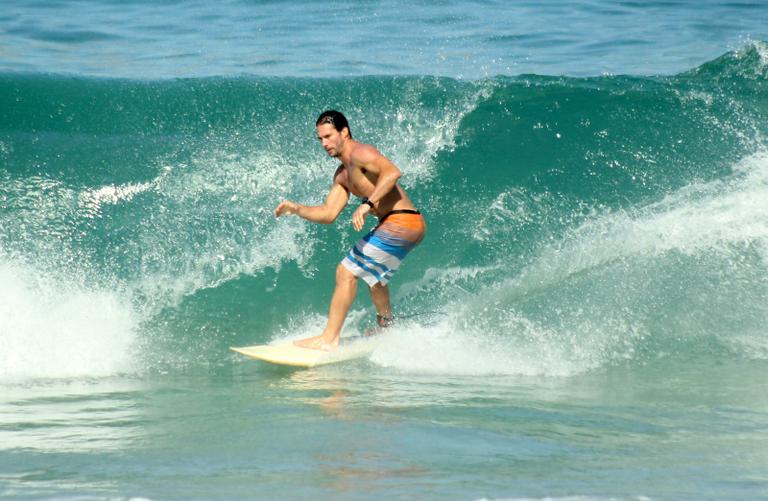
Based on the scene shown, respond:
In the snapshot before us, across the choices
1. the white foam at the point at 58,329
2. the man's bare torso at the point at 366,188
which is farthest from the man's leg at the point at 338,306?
the white foam at the point at 58,329

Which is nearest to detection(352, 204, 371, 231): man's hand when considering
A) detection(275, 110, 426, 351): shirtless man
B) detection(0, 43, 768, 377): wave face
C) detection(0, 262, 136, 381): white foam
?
detection(275, 110, 426, 351): shirtless man

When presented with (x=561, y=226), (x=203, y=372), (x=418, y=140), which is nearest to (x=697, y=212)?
(x=561, y=226)

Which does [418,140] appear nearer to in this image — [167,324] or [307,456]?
[167,324]

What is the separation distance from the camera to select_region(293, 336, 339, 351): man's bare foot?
263 inches

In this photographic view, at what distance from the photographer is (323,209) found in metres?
6.64

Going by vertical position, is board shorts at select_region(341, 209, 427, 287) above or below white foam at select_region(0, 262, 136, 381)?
above

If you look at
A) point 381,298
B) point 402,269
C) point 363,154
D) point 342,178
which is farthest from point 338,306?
point 402,269

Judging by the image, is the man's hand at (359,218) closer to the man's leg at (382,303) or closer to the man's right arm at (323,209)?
the man's right arm at (323,209)

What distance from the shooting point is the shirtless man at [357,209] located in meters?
6.50

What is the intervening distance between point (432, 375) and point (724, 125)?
20.3ft

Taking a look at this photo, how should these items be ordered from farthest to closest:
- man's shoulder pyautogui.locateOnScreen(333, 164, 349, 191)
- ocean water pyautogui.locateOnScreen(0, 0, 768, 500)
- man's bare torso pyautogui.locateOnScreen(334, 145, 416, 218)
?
man's shoulder pyautogui.locateOnScreen(333, 164, 349, 191) → man's bare torso pyautogui.locateOnScreen(334, 145, 416, 218) → ocean water pyautogui.locateOnScreen(0, 0, 768, 500)

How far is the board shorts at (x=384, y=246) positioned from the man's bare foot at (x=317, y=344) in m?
0.48

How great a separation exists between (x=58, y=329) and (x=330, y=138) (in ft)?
7.62

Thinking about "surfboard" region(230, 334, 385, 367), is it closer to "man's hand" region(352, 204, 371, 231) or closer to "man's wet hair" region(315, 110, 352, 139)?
"man's hand" region(352, 204, 371, 231)
